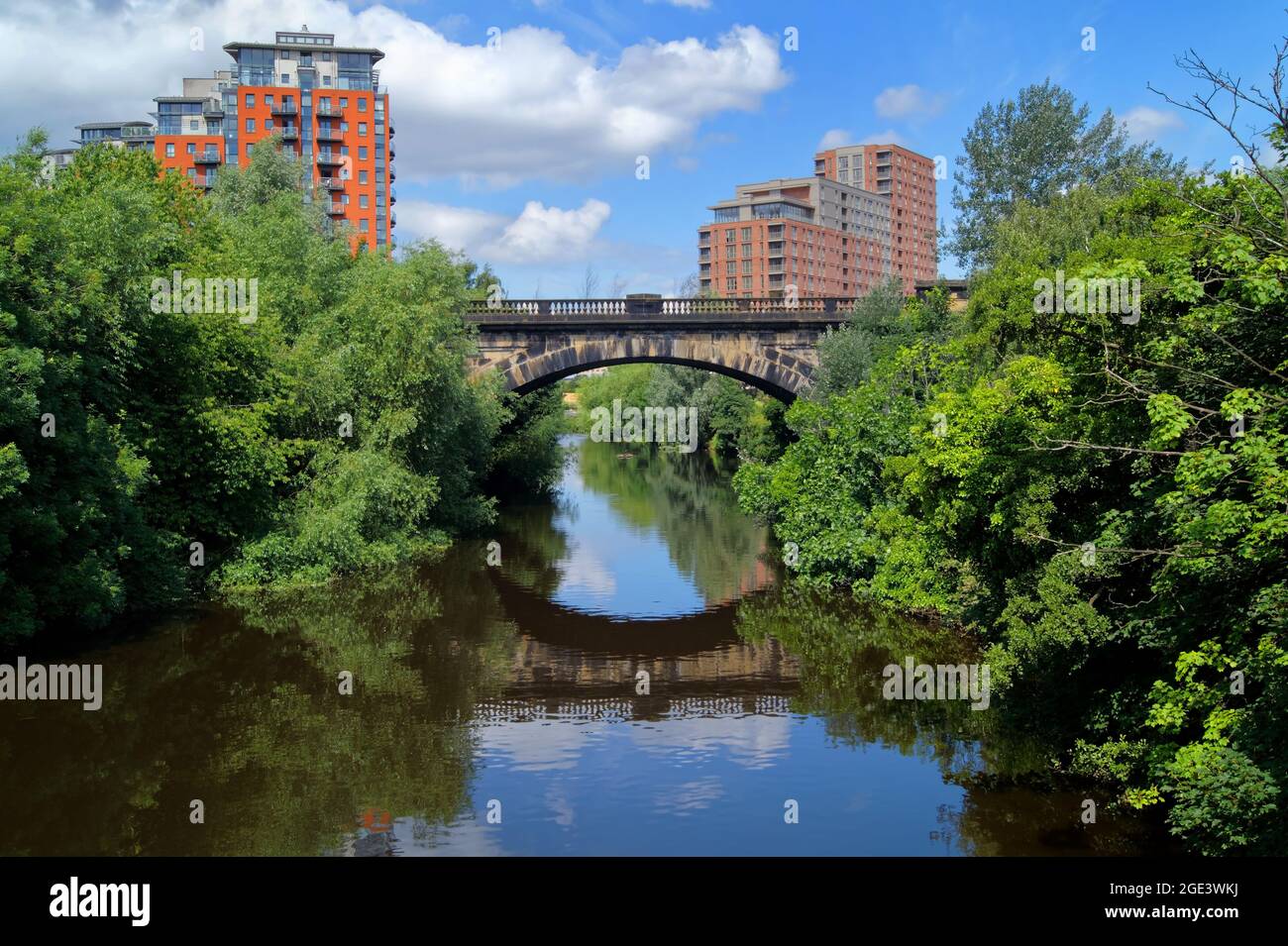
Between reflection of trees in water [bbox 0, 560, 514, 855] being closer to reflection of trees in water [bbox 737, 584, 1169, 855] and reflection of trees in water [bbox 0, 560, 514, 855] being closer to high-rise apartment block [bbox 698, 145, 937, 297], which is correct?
reflection of trees in water [bbox 737, 584, 1169, 855]

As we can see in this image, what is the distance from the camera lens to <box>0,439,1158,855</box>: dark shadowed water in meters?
14.6

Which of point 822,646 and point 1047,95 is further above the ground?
point 1047,95

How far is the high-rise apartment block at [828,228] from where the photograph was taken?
132m

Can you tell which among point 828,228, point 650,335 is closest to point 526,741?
point 650,335

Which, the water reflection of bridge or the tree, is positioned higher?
the tree

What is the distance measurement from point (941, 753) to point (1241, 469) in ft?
25.2

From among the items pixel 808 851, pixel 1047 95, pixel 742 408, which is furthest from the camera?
pixel 742 408

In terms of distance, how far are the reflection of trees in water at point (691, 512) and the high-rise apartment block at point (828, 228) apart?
5083 centimetres

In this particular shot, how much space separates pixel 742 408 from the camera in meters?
72.2

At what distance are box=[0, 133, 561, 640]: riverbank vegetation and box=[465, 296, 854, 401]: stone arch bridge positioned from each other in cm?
216

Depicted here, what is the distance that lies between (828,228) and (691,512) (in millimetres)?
95313

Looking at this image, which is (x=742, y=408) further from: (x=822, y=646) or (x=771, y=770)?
(x=771, y=770)

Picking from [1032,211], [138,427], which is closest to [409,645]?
[138,427]

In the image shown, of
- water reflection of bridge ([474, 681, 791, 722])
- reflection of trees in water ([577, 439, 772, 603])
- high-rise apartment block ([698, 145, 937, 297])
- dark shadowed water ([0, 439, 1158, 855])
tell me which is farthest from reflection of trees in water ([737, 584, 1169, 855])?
high-rise apartment block ([698, 145, 937, 297])
